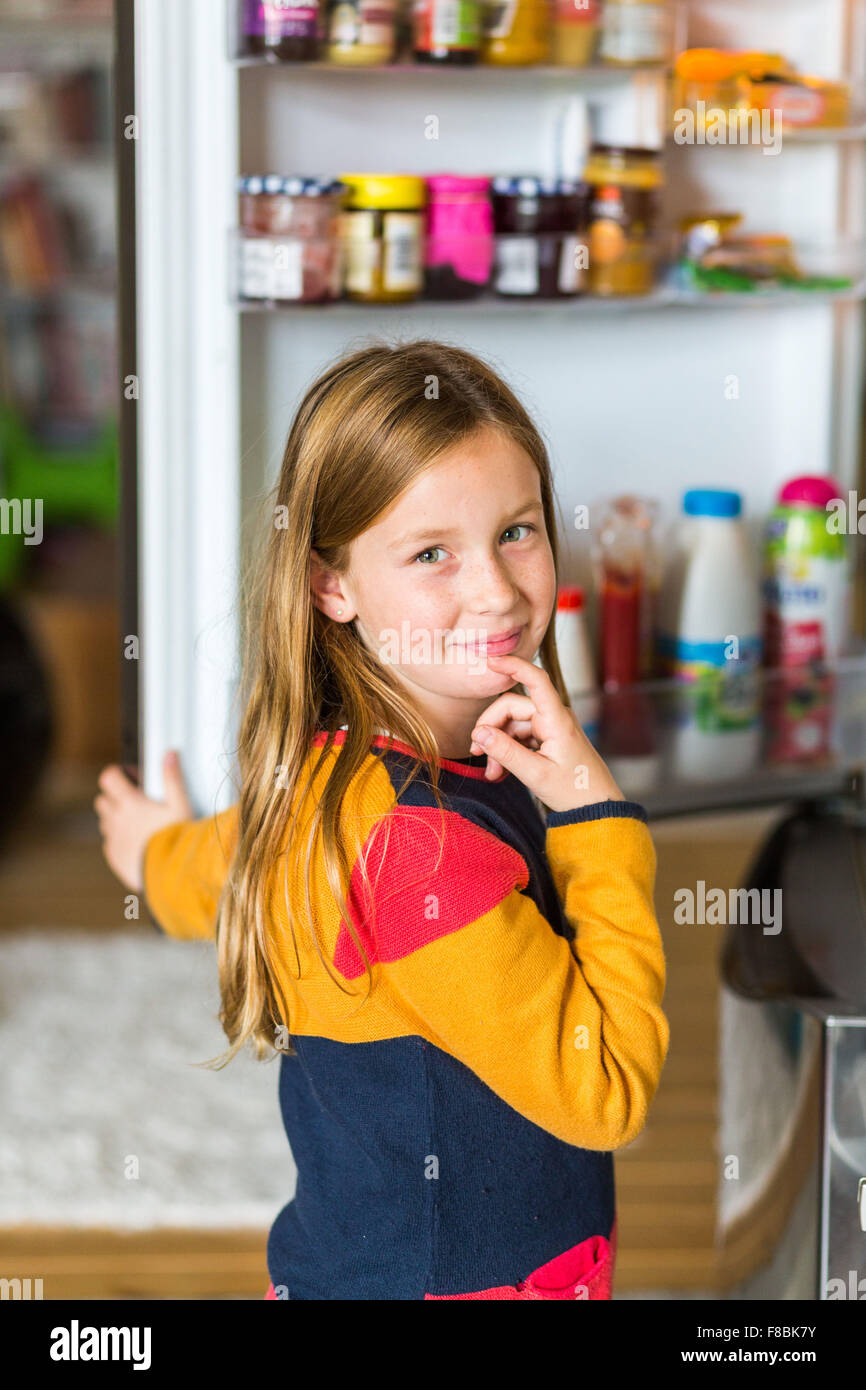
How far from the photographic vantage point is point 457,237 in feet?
4.25

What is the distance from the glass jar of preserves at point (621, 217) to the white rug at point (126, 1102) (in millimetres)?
775

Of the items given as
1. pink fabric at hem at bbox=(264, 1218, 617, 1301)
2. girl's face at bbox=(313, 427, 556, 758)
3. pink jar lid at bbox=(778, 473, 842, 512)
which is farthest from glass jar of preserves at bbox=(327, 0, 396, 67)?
pink fabric at hem at bbox=(264, 1218, 617, 1301)

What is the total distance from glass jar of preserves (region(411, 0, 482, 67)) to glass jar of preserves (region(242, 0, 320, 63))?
0.34 ft

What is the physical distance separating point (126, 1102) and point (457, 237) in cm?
120

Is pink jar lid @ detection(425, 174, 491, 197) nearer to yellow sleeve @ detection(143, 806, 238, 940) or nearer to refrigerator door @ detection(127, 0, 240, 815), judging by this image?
refrigerator door @ detection(127, 0, 240, 815)

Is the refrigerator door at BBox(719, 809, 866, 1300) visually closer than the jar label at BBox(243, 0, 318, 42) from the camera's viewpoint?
Yes

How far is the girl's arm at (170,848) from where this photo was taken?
93 cm

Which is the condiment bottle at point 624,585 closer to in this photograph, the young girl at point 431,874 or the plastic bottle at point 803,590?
A: the plastic bottle at point 803,590

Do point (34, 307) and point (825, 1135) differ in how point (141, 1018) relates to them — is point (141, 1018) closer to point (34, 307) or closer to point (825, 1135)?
point (825, 1135)

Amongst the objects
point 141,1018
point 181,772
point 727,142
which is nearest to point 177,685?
point 181,772

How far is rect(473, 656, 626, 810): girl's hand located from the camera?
0.71m

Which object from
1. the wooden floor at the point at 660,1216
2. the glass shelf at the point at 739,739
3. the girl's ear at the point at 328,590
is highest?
the girl's ear at the point at 328,590

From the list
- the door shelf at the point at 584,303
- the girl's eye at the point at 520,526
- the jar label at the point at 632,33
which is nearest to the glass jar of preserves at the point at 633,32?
the jar label at the point at 632,33

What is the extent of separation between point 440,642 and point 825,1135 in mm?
525
